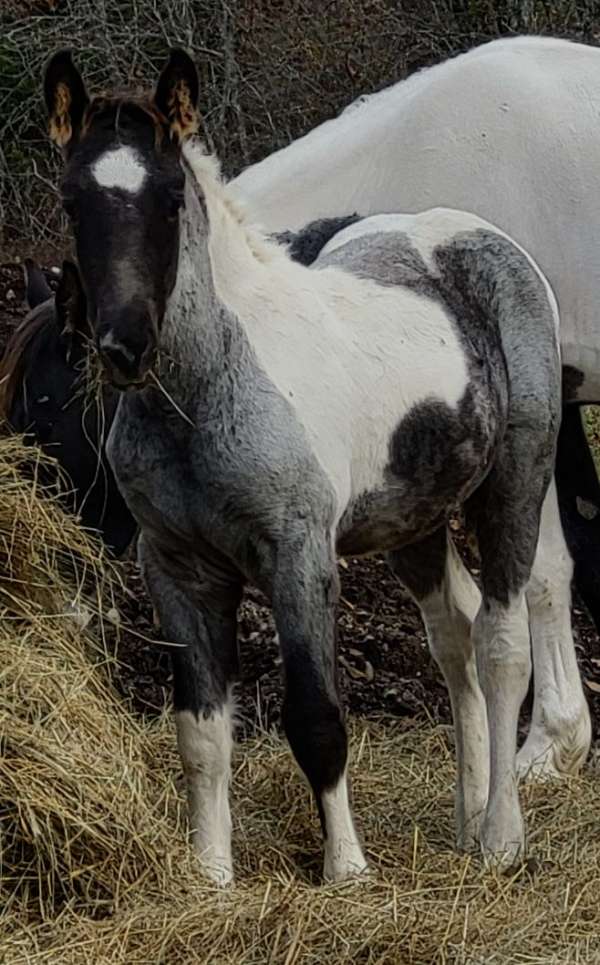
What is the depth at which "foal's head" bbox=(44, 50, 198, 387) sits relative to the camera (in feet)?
12.1

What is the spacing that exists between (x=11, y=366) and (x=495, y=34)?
3.91 meters

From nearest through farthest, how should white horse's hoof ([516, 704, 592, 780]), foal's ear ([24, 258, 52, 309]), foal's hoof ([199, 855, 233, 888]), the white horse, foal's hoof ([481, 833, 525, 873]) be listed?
foal's hoof ([199, 855, 233, 888]), foal's hoof ([481, 833, 525, 873]), white horse's hoof ([516, 704, 592, 780]), the white horse, foal's ear ([24, 258, 52, 309])

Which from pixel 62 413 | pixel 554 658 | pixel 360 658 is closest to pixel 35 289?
pixel 62 413

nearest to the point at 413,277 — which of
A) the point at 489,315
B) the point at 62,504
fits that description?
the point at 489,315

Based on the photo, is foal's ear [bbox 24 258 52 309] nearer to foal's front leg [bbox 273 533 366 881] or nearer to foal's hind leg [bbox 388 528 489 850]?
foal's hind leg [bbox 388 528 489 850]

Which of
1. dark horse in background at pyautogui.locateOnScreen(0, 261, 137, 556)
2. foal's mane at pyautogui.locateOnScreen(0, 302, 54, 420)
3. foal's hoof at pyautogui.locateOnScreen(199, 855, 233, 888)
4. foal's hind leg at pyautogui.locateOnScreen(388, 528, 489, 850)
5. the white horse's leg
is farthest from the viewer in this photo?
foal's mane at pyautogui.locateOnScreen(0, 302, 54, 420)

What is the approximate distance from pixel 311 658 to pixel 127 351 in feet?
2.62

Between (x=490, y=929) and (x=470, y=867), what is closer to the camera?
(x=490, y=929)

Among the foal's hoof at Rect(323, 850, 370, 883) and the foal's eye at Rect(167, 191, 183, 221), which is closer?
the foal's eye at Rect(167, 191, 183, 221)

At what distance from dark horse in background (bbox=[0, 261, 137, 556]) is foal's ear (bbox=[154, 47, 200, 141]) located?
5.84 feet

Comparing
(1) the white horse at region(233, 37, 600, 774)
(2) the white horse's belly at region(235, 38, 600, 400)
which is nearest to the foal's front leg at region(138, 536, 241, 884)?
(1) the white horse at region(233, 37, 600, 774)

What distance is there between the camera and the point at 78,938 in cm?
379

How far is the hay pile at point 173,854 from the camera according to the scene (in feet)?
12.1

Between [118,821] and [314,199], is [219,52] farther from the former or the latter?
[118,821]
